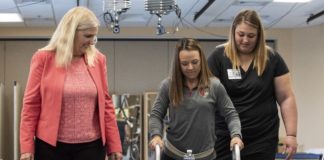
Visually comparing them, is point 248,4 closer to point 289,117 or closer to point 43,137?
point 289,117

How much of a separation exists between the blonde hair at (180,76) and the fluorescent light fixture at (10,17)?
5732mm

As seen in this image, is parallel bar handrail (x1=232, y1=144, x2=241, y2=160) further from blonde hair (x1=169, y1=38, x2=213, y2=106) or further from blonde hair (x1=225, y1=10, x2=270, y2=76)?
blonde hair (x1=225, y1=10, x2=270, y2=76)

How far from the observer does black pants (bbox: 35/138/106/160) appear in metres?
2.47

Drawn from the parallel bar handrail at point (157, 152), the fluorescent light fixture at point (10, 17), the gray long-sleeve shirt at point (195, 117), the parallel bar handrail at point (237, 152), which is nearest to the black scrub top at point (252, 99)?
the gray long-sleeve shirt at point (195, 117)

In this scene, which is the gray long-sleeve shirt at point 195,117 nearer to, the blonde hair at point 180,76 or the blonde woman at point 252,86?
the blonde hair at point 180,76

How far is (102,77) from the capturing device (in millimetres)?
2660

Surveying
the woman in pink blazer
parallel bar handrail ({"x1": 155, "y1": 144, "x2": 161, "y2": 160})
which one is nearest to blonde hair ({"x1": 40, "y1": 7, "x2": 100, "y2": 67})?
the woman in pink blazer

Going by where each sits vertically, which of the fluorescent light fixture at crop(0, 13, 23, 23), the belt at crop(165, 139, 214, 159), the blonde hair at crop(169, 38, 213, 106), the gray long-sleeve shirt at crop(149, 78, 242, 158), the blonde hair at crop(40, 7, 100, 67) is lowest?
the belt at crop(165, 139, 214, 159)

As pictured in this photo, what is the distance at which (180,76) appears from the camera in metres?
2.54

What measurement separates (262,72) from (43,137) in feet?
3.80

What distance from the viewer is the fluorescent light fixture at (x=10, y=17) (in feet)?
25.4

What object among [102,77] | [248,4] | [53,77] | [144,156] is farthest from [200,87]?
[144,156]

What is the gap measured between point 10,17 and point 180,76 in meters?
6.03

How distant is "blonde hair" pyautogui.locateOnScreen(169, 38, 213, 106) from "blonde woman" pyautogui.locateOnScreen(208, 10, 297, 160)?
0.19 meters
